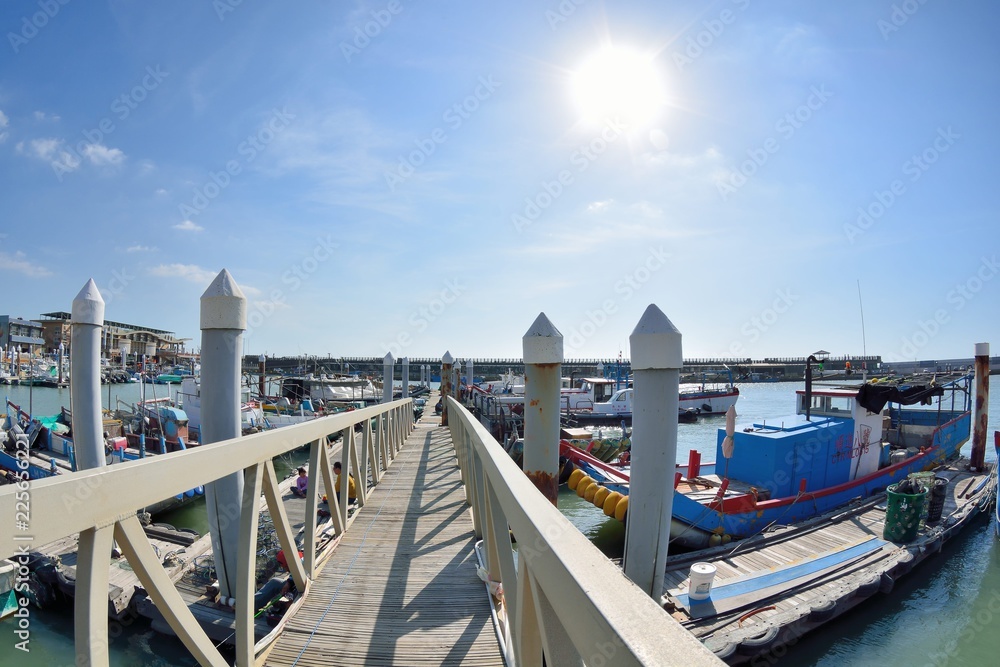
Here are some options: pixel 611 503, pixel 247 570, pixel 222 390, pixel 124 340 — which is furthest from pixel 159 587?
pixel 124 340

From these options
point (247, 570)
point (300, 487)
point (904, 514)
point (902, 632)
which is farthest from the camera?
point (300, 487)

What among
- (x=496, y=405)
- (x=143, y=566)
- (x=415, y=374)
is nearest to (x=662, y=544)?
(x=143, y=566)

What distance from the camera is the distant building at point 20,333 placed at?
70.2m

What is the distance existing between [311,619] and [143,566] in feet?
6.43

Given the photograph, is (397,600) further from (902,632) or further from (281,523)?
(902,632)

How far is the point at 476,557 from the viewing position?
4.53 m

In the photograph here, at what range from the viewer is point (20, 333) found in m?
76.2

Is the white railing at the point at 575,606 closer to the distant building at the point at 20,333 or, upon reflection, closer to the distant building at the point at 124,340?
the distant building at the point at 124,340

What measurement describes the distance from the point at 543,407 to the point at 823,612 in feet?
21.6

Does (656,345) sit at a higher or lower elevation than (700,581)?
higher

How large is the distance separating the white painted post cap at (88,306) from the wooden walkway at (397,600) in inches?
159

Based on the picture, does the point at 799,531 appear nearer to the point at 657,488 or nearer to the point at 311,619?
the point at 657,488

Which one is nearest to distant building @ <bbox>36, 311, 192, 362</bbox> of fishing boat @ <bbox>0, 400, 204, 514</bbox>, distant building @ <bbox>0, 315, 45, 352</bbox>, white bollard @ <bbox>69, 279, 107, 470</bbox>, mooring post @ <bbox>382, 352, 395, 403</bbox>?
distant building @ <bbox>0, 315, 45, 352</bbox>

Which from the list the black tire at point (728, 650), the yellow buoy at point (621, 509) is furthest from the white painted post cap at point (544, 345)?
the yellow buoy at point (621, 509)
